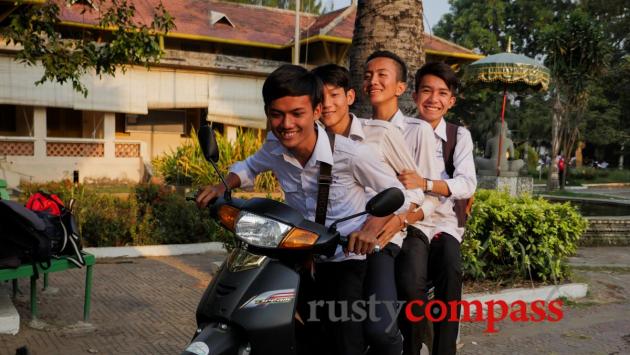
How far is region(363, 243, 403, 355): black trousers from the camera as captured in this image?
2.71m

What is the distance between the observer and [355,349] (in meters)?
2.66

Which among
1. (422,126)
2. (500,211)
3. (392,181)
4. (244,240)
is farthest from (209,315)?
(500,211)

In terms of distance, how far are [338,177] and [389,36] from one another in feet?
12.2

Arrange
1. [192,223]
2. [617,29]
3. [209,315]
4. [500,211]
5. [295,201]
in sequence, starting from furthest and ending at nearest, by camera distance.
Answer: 1. [617,29]
2. [192,223]
3. [500,211]
4. [295,201]
5. [209,315]

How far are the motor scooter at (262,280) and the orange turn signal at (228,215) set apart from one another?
73 mm

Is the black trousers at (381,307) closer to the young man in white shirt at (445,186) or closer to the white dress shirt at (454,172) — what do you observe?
the young man in white shirt at (445,186)

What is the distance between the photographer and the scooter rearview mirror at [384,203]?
2346mm

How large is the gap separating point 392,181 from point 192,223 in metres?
6.76

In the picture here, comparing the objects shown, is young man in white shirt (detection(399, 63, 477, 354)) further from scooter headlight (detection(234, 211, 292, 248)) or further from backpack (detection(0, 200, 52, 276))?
backpack (detection(0, 200, 52, 276))

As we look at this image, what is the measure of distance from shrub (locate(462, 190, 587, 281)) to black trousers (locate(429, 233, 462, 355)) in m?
2.34

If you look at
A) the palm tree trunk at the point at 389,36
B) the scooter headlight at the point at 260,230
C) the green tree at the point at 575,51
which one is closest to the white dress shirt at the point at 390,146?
the scooter headlight at the point at 260,230

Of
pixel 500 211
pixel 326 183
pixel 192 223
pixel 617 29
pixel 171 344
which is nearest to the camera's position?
pixel 326 183

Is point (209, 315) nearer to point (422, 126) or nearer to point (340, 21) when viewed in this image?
point (422, 126)

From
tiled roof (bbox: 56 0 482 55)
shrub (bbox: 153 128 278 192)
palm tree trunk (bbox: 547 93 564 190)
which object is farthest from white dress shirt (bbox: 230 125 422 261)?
palm tree trunk (bbox: 547 93 564 190)
